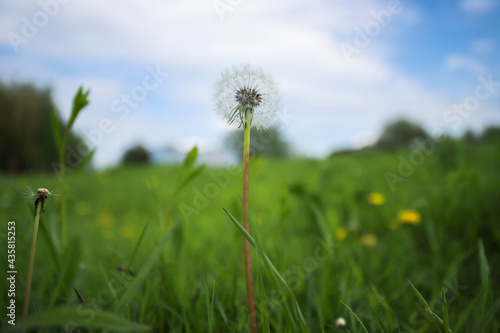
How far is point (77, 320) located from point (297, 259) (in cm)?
137

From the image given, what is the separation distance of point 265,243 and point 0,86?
437cm

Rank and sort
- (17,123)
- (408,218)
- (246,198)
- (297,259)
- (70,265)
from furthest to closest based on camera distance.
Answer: (17,123), (408,218), (297,259), (70,265), (246,198)

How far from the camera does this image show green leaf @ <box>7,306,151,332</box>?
469mm

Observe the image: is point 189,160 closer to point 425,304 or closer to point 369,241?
point 425,304

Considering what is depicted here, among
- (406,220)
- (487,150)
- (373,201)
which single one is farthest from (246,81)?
(487,150)

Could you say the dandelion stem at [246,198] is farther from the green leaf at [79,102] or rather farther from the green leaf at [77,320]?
the green leaf at [79,102]

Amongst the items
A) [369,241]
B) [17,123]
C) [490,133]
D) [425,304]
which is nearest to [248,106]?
[425,304]

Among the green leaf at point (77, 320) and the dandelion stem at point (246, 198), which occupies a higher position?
the dandelion stem at point (246, 198)

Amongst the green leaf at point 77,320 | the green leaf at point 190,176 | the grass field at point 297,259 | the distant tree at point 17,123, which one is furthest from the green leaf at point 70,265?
the distant tree at point 17,123

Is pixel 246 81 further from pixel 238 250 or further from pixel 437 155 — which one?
pixel 437 155

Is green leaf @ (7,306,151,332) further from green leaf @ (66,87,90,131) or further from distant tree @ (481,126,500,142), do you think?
distant tree @ (481,126,500,142)

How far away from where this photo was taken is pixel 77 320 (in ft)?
1.54

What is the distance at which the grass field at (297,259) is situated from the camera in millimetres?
832

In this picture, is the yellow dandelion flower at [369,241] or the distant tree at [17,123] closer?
the yellow dandelion flower at [369,241]
